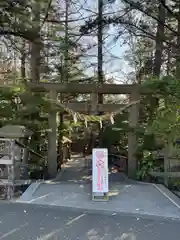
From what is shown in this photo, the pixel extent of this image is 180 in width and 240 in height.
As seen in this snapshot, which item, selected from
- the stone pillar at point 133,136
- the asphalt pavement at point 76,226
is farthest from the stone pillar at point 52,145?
the asphalt pavement at point 76,226

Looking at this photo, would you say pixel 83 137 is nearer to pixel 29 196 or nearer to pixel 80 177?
pixel 80 177

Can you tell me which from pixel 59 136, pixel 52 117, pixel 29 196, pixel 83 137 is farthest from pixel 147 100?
pixel 83 137

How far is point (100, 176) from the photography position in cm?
439

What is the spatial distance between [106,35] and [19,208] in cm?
660

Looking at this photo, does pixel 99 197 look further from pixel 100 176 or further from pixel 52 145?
pixel 52 145

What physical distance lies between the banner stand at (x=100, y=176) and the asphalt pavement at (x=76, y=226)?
1.87 feet

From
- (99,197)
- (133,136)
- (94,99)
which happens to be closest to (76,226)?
(99,197)

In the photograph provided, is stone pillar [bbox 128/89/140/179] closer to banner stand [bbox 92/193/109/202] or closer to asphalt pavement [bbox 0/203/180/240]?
banner stand [bbox 92/193/109/202]

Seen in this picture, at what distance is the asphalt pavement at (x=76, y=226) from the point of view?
3042 mm

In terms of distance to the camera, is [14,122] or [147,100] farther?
[147,100]

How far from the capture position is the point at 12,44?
8.24 meters

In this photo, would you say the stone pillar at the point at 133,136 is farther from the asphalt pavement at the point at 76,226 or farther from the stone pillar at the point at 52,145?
the asphalt pavement at the point at 76,226

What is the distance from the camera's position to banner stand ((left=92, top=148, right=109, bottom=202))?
434 centimetres

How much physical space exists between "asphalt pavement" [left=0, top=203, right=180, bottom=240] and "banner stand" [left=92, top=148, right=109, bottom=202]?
0.57m
